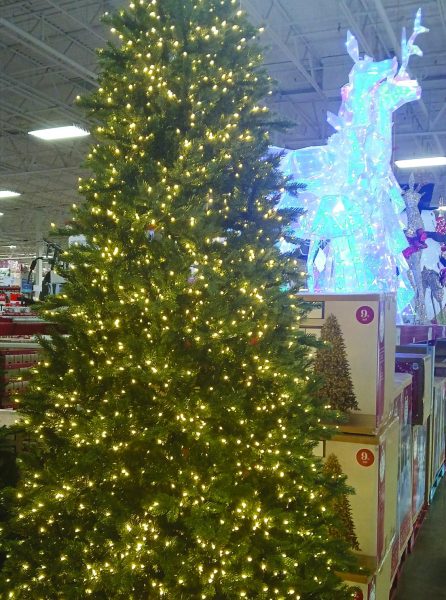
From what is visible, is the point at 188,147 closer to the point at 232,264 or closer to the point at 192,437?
the point at 232,264

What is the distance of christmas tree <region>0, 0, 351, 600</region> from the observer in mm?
1479

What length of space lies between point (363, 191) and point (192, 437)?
A: 413 cm

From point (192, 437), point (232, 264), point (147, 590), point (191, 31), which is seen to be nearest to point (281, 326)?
point (232, 264)

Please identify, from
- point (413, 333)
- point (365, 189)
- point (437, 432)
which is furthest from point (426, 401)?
point (365, 189)

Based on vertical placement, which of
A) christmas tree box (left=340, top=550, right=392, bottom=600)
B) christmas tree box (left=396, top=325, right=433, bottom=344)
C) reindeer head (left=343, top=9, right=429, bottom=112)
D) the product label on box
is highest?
reindeer head (left=343, top=9, right=429, bottom=112)

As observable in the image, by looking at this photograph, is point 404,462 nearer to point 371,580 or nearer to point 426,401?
point 426,401

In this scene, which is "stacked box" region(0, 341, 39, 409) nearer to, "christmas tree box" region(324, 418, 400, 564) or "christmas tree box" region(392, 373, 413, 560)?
"christmas tree box" region(324, 418, 400, 564)

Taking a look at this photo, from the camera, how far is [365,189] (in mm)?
5188

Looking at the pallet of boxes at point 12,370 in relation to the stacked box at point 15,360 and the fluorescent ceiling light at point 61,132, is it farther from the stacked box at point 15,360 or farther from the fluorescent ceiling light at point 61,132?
the fluorescent ceiling light at point 61,132

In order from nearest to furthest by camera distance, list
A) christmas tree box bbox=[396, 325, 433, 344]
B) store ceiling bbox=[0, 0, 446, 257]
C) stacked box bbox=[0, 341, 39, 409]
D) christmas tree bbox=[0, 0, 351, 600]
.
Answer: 1. christmas tree bbox=[0, 0, 351, 600]
2. stacked box bbox=[0, 341, 39, 409]
3. christmas tree box bbox=[396, 325, 433, 344]
4. store ceiling bbox=[0, 0, 446, 257]

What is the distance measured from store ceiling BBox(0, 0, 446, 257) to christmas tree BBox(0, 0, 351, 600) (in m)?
4.65

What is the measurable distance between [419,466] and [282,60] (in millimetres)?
6883

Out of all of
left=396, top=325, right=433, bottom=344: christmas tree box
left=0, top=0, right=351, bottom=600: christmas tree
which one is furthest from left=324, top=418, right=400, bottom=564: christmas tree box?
left=396, top=325, right=433, bottom=344: christmas tree box

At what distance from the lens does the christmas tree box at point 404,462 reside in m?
3.04
